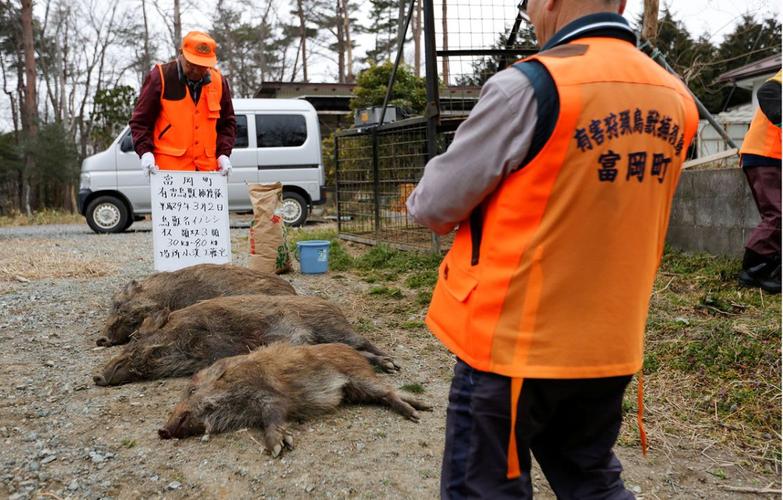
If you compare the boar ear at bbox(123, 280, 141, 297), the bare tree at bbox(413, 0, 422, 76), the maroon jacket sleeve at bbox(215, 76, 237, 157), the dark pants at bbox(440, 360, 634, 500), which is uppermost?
the bare tree at bbox(413, 0, 422, 76)

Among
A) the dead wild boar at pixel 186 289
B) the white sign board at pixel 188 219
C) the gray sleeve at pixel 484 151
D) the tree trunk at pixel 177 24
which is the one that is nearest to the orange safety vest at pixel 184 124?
the white sign board at pixel 188 219

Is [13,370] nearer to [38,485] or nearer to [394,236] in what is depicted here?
[38,485]

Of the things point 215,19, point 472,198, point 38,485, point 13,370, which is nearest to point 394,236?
point 13,370

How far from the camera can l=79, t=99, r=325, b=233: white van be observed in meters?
12.1

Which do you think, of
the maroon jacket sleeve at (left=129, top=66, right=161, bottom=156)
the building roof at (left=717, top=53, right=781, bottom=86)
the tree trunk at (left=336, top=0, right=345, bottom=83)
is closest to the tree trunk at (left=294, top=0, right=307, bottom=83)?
the tree trunk at (left=336, top=0, right=345, bottom=83)

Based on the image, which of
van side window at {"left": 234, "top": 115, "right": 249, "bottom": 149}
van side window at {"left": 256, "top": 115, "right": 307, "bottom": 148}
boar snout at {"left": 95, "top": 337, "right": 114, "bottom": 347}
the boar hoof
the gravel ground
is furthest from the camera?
van side window at {"left": 256, "top": 115, "right": 307, "bottom": 148}

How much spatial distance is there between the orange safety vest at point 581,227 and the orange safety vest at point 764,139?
14.3ft

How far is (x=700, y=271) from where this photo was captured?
6.03 m

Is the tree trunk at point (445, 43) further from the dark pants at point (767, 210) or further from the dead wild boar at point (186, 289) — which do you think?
the dead wild boar at point (186, 289)

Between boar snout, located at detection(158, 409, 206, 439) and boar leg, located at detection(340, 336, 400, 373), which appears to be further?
boar leg, located at detection(340, 336, 400, 373)

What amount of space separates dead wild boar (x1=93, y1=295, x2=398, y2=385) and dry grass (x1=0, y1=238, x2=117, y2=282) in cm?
363

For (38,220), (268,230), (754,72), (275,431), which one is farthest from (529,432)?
(754,72)

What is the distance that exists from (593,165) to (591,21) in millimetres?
364

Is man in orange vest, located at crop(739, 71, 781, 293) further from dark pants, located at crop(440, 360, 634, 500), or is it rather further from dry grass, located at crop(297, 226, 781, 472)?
dark pants, located at crop(440, 360, 634, 500)
